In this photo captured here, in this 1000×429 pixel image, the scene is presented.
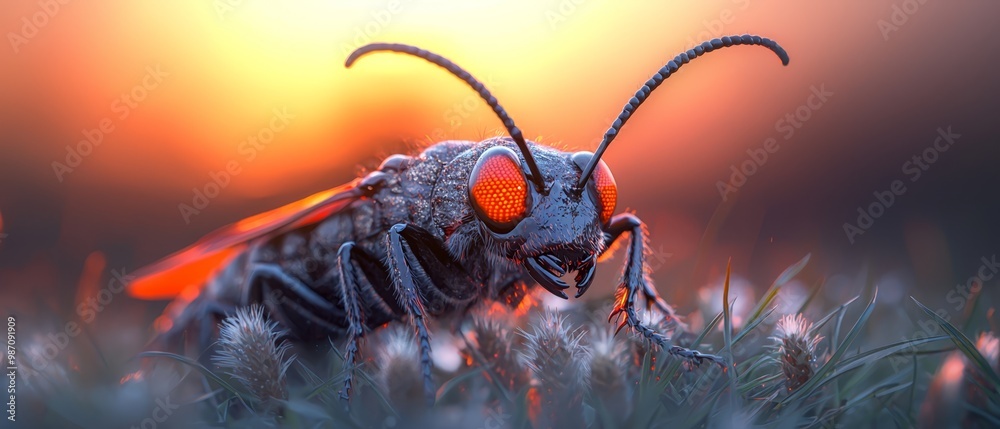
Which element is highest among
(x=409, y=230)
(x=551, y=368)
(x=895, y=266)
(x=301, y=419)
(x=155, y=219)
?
(x=895, y=266)

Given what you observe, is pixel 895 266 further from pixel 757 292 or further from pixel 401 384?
pixel 401 384

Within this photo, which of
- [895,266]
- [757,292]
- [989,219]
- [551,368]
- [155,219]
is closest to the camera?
[551,368]

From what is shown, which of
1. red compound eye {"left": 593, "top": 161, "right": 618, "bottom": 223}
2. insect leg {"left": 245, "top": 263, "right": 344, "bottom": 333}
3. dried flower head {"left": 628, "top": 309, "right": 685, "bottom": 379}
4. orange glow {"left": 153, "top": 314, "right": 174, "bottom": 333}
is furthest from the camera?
orange glow {"left": 153, "top": 314, "right": 174, "bottom": 333}

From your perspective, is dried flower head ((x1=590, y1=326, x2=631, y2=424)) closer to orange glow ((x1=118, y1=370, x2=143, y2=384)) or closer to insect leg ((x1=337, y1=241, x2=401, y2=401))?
insect leg ((x1=337, y1=241, x2=401, y2=401))

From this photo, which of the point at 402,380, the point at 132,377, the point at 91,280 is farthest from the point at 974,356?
the point at 91,280

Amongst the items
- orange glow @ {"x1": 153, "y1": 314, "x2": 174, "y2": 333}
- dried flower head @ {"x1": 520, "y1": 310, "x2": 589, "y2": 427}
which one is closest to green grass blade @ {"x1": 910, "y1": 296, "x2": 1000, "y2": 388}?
dried flower head @ {"x1": 520, "y1": 310, "x2": 589, "y2": 427}

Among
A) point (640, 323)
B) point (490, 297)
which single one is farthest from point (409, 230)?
point (640, 323)

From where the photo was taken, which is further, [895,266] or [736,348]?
[895,266]
